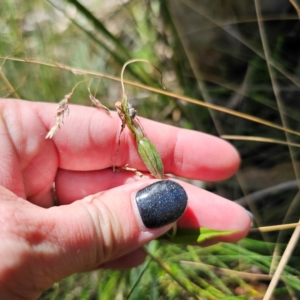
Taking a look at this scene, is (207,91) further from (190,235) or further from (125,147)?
(190,235)

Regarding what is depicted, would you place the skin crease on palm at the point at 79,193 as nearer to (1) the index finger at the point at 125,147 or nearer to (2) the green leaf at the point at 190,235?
(1) the index finger at the point at 125,147

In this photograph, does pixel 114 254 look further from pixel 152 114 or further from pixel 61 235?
pixel 152 114

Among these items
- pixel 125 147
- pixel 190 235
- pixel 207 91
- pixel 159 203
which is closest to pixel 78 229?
pixel 159 203

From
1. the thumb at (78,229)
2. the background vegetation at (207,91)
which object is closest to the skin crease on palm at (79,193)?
the thumb at (78,229)

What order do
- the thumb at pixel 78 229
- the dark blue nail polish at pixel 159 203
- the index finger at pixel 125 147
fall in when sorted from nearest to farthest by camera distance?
the thumb at pixel 78 229 < the dark blue nail polish at pixel 159 203 < the index finger at pixel 125 147

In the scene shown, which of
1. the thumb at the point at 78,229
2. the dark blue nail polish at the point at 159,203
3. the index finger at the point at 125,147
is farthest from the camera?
the index finger at the point at 125,147

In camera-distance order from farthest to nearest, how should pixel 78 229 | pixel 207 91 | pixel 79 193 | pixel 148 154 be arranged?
pixel 207 91, pixel 79 193, pixel 148 154, pixel 78 229

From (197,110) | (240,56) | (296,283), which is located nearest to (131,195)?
(296,283)

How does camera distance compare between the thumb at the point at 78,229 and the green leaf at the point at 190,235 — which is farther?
the green leaf at the point at 190,235
